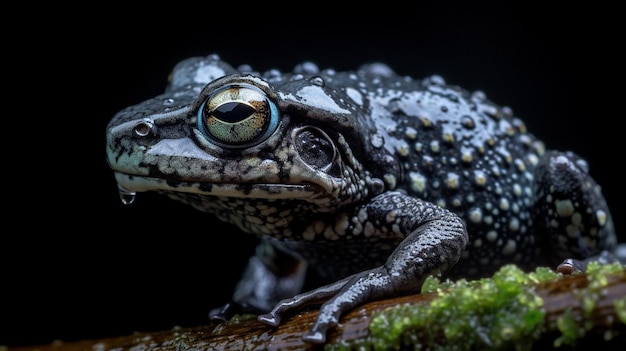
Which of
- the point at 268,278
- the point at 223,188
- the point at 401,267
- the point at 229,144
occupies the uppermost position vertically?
the point at 229,144

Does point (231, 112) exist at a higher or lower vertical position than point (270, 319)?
higher

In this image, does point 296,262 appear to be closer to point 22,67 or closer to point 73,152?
point 73,152

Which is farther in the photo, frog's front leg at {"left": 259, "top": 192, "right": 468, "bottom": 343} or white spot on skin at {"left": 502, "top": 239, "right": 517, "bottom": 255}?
white spot on skin at {"left": 502, "top": 239, "right": 517, "bottom": 255}

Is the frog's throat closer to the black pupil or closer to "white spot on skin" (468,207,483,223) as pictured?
the black pupil

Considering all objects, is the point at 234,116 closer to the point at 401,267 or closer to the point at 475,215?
the point at 401,267

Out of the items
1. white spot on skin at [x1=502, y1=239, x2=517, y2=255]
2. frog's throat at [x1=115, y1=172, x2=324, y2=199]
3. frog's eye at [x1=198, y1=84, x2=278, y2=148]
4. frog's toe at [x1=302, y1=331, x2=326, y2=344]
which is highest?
frog's eye at [x1=198, y1=84, x2=278, y2=148]

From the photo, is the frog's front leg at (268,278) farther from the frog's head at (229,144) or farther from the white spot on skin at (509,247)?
the white spot on skin at (509,247)

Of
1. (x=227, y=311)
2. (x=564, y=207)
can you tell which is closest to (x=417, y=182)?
(x=564, y=207)

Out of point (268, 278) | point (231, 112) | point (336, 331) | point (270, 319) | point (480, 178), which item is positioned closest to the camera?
point (336, 331)

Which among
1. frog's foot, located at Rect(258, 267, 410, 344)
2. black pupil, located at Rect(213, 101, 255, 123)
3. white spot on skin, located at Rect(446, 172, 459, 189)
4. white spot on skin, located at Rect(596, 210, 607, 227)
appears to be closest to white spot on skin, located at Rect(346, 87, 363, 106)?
white spot on skin, located at Rect(446, 172, 459, 189)
